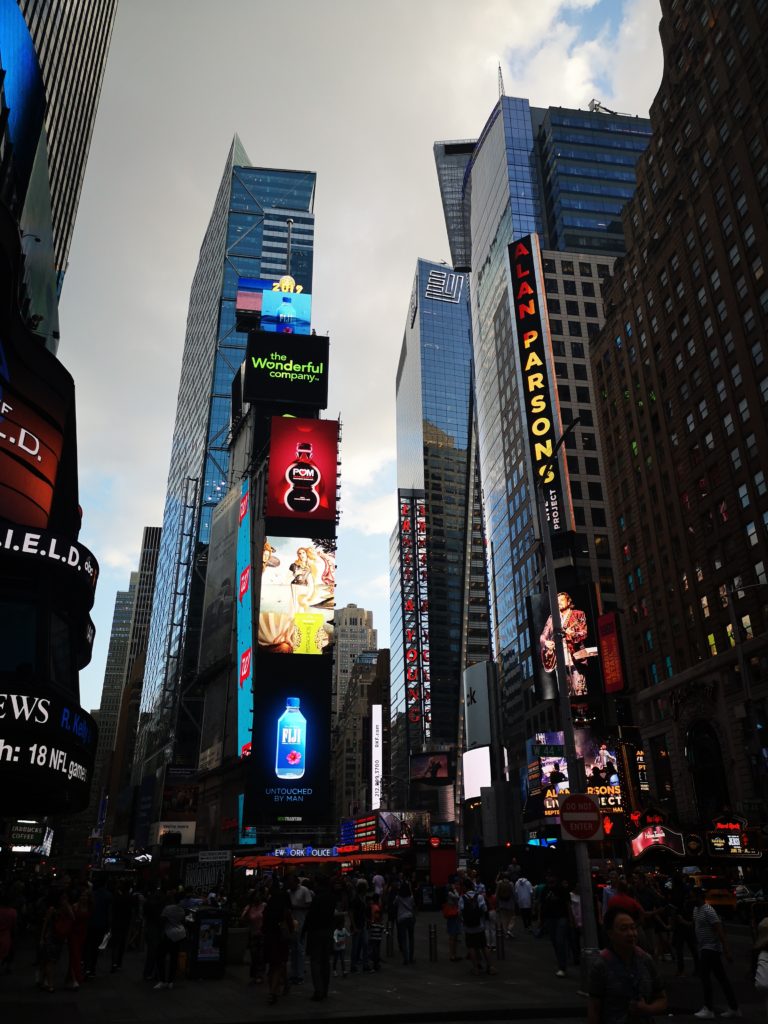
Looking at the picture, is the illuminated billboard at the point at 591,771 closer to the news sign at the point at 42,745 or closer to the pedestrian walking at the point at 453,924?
the pedestrian walking at the point at 453,924

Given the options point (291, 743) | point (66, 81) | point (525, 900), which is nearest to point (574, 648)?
point (291, 743)

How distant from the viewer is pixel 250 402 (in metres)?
86.8

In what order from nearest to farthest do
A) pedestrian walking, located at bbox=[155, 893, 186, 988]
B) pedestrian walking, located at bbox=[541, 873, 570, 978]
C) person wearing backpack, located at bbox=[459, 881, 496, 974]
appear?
pedestrian walking, located at bbox=[155, 893, 186, 988], person wearing backpack, located at bbox=[459, 881, 496, 974], pedestrian walking, located at bbox=[541, 873, 570, 978]

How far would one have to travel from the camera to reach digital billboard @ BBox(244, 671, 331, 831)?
6544 centimetres

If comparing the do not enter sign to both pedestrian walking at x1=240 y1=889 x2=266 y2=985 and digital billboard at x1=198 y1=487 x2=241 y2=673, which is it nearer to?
pedestrian walking at x1=240 y1=889 x2=266 y2=985

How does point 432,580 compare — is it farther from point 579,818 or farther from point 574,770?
point 579,818

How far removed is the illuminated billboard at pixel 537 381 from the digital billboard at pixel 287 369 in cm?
2243

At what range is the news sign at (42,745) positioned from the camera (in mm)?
21484

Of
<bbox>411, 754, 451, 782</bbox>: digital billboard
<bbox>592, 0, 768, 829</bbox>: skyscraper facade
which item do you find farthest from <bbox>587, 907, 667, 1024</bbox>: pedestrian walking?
<bbox>411, 754, 451, 782</bbox>: digital billboard

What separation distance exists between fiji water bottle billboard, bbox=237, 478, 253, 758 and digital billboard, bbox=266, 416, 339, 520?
7.39m

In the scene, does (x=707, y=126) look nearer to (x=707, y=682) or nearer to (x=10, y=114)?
(x=707, y=682)

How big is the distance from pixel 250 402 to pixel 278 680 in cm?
3293

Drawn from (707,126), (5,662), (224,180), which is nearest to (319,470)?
(707,126)

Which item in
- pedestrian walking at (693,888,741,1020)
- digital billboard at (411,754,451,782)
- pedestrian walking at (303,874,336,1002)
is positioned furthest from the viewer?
digital billboard at (411,754,451,782)
